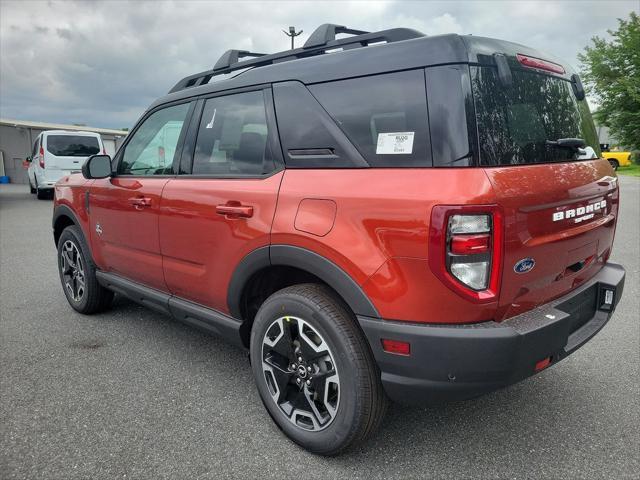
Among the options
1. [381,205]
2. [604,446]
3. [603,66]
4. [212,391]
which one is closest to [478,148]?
[381,205]

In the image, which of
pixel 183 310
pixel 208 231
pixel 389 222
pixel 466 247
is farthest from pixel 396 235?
pixel 183 310

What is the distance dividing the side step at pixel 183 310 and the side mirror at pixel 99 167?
0.77 metres

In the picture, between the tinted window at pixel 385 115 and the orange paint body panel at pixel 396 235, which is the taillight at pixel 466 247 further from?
the tinted window at pixel 385 115

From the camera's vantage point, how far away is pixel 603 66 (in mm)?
31703

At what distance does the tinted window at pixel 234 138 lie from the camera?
8.60 feet

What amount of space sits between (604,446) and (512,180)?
1.46 m

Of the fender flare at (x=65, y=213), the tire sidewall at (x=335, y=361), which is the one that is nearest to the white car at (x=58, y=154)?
the fender flare at (x=65, y=213)

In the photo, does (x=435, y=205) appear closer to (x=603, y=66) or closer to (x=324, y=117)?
(x=324, y=117)

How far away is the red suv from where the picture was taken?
6.21ft

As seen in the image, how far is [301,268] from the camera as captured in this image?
228 cm

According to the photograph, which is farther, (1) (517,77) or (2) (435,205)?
(1) (517,77)

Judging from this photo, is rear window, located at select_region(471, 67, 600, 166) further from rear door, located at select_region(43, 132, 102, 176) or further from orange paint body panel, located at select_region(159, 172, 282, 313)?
rear door, located at select_region(43, 132, 102, 176)

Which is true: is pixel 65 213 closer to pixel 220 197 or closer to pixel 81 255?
pixel 81 255

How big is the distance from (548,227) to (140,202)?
2461 mm
